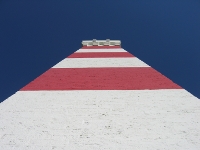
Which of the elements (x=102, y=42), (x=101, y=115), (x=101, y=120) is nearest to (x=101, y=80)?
(x=101, y=115)

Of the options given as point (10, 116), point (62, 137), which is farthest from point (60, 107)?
point (62, 137)

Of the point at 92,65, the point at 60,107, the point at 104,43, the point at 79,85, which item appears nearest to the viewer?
the point at 60,107

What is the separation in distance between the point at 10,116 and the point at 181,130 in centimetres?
139

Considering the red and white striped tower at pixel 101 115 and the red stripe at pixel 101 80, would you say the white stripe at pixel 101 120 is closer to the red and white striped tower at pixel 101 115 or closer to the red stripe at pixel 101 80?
the red and white striped tower at pixel 101 115

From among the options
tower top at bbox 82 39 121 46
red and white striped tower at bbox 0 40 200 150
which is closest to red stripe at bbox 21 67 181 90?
red and white striped tower at bbox 0 40 200 150

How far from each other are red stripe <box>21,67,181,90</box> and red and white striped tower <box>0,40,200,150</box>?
12 millimetres

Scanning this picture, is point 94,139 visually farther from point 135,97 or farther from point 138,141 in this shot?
point 135,97

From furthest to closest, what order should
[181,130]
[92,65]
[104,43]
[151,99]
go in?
[104,43] < [92,65] < [151,99] < [181,130]

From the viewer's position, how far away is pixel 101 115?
190cm

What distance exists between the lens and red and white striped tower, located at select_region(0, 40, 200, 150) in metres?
1.47

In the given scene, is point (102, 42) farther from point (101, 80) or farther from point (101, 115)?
point (101, 115)

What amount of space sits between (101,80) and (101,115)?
1198mm

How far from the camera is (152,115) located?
1.88 meters

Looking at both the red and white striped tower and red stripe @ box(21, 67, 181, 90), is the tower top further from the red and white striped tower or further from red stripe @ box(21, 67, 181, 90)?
the red and white striped tower
